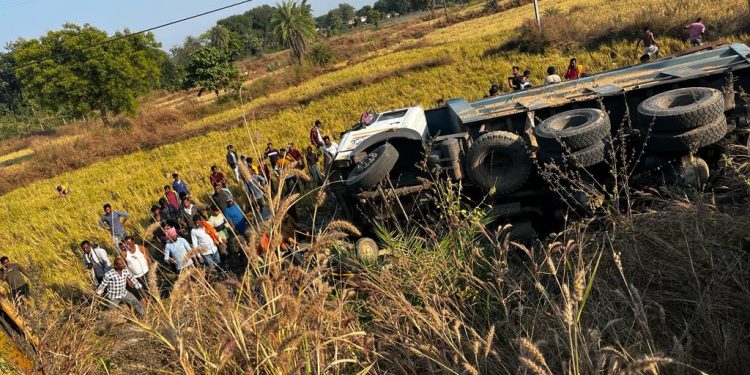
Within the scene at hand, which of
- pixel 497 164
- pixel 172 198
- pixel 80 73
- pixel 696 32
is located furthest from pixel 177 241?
pixel 80 73

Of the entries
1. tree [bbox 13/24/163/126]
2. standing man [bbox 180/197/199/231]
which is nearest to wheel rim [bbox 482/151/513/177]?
standing man [bbox 180/197/199/231]

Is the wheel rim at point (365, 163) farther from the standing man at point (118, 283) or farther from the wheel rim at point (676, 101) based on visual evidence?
the wheel rim at point (676, 101)

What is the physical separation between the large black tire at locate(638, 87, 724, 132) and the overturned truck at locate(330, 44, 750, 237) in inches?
0.4

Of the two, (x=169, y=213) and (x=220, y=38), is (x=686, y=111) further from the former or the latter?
(x=220, y=38)

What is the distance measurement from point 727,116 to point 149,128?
25.3 meters

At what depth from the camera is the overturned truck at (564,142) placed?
5262mm

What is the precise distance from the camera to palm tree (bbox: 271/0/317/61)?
44.3 m

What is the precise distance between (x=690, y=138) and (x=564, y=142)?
1299mm

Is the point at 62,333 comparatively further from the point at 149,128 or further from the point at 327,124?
the point at 149,128

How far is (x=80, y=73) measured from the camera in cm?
3047

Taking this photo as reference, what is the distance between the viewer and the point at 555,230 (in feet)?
20.3

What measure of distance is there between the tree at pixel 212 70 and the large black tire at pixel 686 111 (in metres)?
35.5

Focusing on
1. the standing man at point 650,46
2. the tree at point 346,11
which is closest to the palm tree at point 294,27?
the standing man at point 650,46

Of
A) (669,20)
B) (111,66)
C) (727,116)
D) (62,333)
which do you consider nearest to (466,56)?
(669,20)
